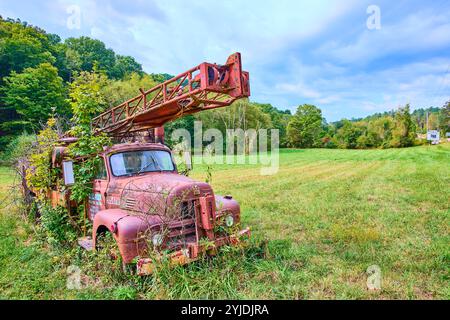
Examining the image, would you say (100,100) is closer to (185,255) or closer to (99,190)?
(99,190)

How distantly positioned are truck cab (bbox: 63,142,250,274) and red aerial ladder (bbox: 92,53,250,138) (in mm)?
1173

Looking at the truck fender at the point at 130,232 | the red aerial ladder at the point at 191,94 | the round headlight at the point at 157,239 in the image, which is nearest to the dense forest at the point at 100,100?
the red aerial ladder at the point at 191,94

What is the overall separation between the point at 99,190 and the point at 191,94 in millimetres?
2708

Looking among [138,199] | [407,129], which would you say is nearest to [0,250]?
[138,199]

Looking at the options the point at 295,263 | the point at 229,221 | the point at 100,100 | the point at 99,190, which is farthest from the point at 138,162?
the point at 295,263

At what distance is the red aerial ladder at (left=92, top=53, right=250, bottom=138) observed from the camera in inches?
220

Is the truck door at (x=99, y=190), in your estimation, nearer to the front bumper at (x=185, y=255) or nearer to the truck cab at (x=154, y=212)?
the truck cab at (x=154, y=212)

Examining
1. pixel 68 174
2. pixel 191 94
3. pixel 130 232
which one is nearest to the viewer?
pixel 130 232

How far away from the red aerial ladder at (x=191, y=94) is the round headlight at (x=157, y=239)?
265 cm

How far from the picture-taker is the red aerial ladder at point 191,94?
5.60m

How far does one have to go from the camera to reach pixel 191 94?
5754 mm

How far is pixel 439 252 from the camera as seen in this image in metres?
5.67
